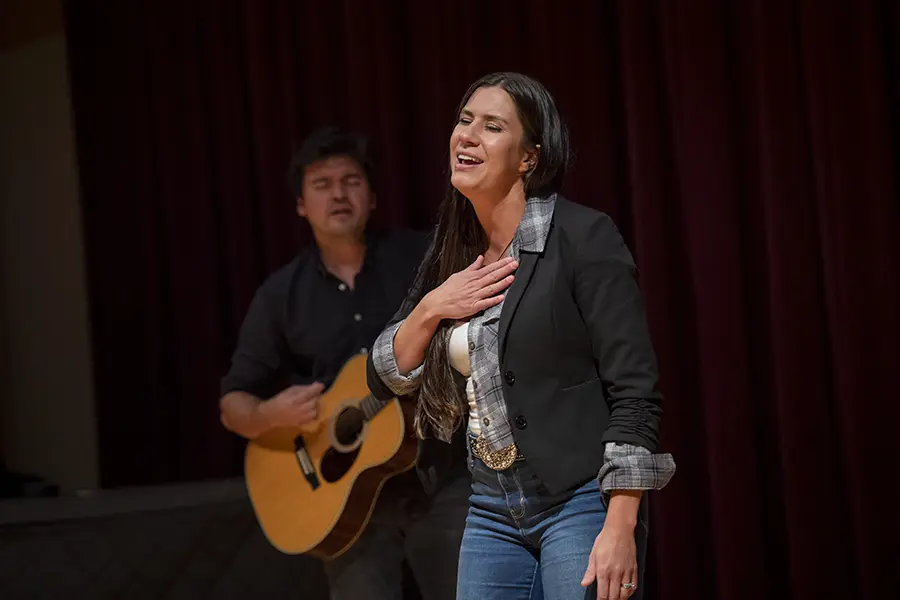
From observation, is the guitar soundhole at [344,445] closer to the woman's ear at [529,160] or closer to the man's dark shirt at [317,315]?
the man's dark shirt at [317,315]

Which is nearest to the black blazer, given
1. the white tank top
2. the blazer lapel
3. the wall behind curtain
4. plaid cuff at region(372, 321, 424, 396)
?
the blazer lapel

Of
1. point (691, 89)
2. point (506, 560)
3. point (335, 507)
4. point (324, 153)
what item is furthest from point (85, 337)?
point (506, 560)

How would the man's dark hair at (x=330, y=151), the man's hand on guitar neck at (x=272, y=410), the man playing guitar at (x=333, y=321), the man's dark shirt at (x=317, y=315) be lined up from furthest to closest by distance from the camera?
the man's dark hair at (x=330, y=151)
the man's dark shirt at (x=317, y=315)
the man's hand on guitar neck at (x=272, y=410)
the man playing guitar at (x=333, y=321)

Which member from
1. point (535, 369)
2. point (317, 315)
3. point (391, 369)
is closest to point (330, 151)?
point (317, 315)

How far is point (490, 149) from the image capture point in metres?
2.10

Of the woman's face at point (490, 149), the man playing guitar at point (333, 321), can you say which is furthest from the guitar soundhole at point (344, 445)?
the woman's face at point (490, 149)

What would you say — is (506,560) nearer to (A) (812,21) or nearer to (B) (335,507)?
(B) (335,507)

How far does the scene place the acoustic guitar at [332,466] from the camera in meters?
2.80

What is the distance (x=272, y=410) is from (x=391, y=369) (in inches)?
38.4

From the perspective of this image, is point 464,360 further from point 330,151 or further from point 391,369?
point 330,151

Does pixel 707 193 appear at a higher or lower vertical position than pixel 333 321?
higher

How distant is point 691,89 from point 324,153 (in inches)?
42.8

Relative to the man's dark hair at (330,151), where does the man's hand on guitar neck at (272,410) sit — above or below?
below

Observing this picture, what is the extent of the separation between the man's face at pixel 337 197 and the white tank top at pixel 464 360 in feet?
3.83
